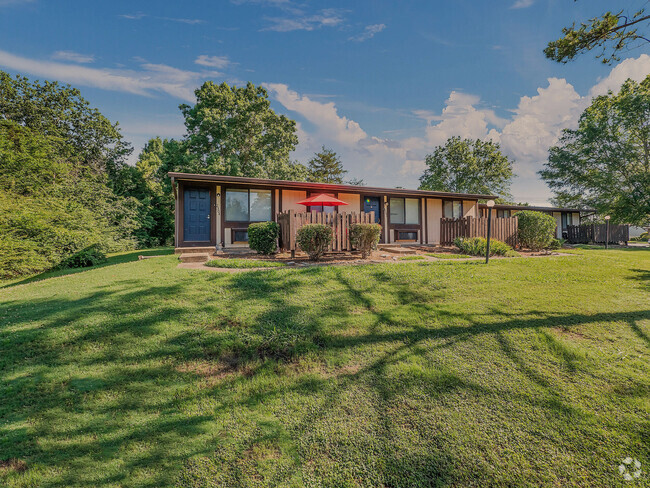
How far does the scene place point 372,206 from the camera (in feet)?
43.9

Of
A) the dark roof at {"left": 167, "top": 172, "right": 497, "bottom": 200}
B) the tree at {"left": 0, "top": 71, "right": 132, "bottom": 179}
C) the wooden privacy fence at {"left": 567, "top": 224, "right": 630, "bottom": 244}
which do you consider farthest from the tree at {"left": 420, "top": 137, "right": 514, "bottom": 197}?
the tree at {"left": 0, "top": 71, "right": 132, "bottom": 179}

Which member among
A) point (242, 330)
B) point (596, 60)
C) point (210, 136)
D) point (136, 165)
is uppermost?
point (210, 136)

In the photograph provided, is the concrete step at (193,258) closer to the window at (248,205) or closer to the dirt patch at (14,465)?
the window at (248,205)

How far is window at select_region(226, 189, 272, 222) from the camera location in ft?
35.7

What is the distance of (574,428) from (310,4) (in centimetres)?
1075

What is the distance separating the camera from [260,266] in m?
6.41

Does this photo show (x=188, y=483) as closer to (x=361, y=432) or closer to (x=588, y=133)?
(x=361, y=432)

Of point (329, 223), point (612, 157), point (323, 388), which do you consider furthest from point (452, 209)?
point (612, 157)

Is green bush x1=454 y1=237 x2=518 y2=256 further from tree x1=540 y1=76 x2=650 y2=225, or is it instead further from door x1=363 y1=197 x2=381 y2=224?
tree x1=540 y1=76 x2=650 y2=225

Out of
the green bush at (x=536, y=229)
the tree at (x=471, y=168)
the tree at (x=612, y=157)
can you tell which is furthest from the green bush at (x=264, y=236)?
the tree at (x=471, y=168)

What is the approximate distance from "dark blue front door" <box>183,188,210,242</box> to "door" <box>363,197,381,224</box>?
6.93 metres

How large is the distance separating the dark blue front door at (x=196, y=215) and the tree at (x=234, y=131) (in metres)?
10.4

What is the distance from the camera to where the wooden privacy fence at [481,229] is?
10273 mm

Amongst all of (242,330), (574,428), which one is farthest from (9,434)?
(574,428)
